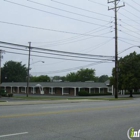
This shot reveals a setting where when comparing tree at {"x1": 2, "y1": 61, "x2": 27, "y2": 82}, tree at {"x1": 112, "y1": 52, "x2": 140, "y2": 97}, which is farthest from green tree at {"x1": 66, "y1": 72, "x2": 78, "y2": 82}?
tree at {"x1": 112, "y1": 52, "x2": 140, "y2": 97}

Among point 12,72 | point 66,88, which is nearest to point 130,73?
point 66,88

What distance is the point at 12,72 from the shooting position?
377ft

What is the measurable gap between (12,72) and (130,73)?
230ft

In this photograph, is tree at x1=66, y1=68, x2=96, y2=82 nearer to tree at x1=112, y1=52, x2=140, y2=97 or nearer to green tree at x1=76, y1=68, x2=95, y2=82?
green tree at x1=76, y1=68, x2=95, y2=82

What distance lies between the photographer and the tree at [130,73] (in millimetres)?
56438

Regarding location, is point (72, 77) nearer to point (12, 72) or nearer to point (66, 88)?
point (12, 72)

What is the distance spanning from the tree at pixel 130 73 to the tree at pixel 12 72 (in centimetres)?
6716

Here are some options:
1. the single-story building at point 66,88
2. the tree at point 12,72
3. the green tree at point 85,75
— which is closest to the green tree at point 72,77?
the green tree at point 85,75

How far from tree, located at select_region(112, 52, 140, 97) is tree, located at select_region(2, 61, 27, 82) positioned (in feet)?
220

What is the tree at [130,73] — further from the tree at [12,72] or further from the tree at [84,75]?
the tree at [12,72]

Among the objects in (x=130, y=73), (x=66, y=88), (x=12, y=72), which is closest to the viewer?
(x=130, y=73)

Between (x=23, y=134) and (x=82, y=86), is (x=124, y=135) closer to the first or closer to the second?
(x=23, y=134)

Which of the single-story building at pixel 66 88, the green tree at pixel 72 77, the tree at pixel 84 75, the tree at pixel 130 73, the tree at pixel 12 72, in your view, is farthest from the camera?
the tree at pixel 12 72

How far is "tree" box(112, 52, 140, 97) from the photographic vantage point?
56.4 m
